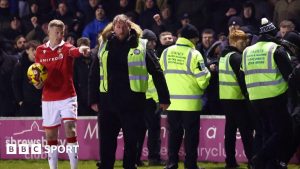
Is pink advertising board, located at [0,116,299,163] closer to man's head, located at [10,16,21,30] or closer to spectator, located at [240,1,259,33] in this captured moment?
spectator, located at [240,1,259,33]

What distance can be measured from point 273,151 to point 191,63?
2.25m

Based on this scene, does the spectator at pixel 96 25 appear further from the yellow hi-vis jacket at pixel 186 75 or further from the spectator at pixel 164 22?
the yellow hi-vis jacket at pixel 186 75

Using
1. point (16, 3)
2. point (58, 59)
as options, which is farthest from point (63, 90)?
point (16, 3)

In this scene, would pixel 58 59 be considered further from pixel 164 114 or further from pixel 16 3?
pixel 16 3

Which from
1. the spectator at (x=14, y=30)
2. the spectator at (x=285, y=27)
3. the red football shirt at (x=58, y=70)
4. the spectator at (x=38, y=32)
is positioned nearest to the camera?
the red football shirt at (x=58, y=70)

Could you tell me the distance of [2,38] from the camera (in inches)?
926

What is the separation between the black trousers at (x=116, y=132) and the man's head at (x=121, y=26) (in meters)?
1.08

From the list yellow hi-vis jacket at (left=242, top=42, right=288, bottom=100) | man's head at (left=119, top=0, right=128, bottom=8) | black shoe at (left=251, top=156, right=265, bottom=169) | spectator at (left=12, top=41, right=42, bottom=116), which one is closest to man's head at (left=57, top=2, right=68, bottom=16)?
man's head at (left=119, top=0, right=128, bottom=8)

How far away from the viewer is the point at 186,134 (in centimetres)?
1694

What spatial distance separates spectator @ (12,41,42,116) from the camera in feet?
68.2

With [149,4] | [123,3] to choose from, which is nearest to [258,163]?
[149,4]

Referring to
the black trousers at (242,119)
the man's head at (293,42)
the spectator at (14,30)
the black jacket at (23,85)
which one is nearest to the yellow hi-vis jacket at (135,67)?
the man's head at (293,42)

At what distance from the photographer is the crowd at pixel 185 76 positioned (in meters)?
15.0

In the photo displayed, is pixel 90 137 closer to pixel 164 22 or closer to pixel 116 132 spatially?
pixel 164 22
